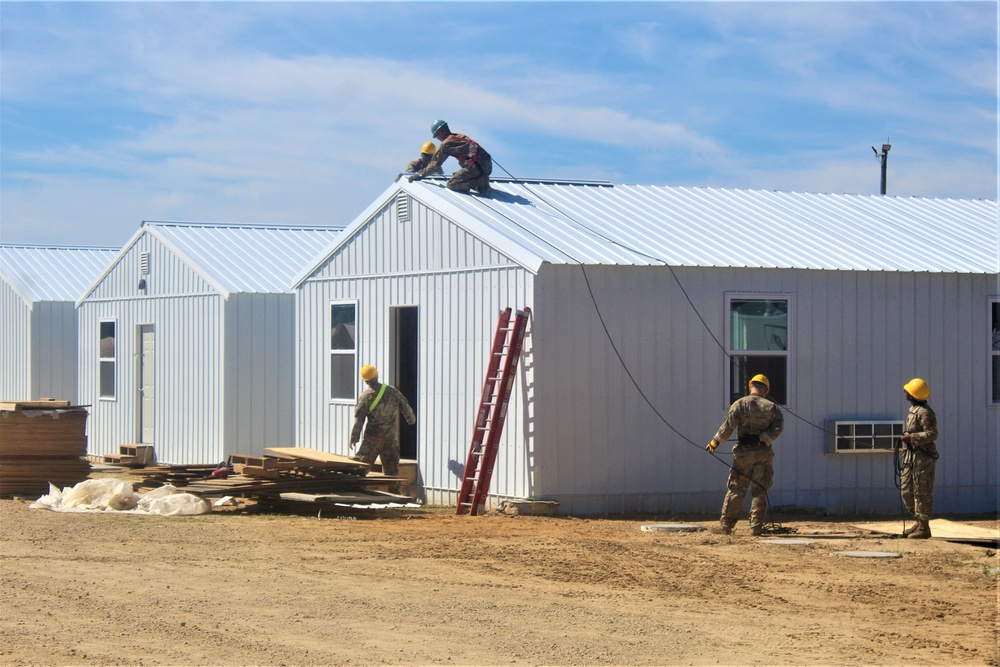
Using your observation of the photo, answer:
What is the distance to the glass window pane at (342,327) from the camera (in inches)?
730

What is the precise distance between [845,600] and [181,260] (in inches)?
622

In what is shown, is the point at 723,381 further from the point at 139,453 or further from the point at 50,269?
the point at 50,269

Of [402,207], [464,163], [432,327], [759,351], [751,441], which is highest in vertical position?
[464,163]

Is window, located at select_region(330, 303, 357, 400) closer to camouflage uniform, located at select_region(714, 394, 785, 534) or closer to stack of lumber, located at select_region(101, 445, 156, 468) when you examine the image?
stack of lumber, located at select_region(101, 445, 156, 468)

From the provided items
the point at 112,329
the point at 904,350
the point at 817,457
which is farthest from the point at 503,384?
the point at 112,329

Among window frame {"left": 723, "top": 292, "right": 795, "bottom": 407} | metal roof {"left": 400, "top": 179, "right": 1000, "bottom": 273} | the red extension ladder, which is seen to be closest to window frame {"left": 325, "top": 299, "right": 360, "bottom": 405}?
metal roof {"left": 400, "top": 179, "right": 1000, "bottom": 273}

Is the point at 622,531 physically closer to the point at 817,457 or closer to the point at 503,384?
the point at 503,384

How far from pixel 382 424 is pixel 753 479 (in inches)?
204

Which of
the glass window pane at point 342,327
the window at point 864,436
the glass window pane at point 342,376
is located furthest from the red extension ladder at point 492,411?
the window at point 864,436

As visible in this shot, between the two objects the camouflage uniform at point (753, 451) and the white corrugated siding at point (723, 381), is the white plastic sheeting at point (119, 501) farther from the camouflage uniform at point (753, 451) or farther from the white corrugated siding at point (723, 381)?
the camouflage uniform at point (753, 451)

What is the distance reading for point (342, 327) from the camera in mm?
18719

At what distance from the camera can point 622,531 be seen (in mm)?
13875

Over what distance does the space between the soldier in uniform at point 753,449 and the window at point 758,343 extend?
2.33 m

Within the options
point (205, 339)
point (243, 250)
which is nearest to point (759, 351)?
point (205, 339)
